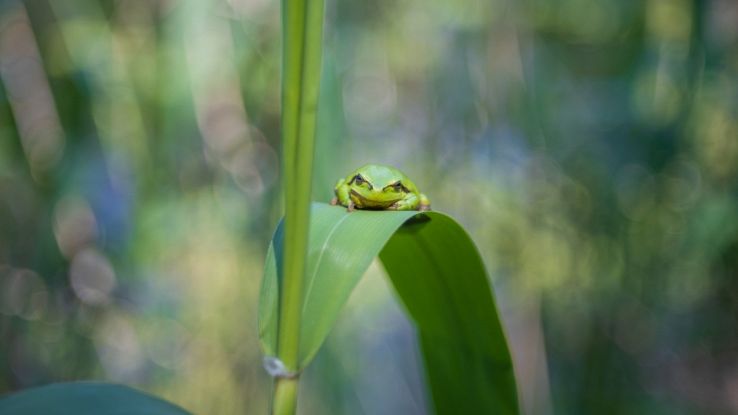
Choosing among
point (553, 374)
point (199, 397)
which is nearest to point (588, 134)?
point (553, 374)

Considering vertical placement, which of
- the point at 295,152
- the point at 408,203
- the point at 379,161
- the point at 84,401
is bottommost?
the point at 379,161

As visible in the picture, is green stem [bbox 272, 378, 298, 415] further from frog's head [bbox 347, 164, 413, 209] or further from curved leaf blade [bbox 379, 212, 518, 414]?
frog's head [bbox 347, 164, 413, 209]

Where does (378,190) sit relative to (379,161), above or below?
above

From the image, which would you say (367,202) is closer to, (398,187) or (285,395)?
(398,187)

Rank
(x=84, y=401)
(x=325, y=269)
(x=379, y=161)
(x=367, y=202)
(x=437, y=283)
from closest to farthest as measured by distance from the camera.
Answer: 1. (x=84, y=401)
2. (x=325, y=269)
3. (x=437, y=283)
4. (x=367, y=202)
5. (x=379, y=161)

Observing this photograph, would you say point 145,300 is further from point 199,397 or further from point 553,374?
point 553,374

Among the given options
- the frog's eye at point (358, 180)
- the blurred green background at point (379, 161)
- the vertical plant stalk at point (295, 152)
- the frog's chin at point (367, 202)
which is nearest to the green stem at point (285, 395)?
the vertical plant stalk at point (295, 152)

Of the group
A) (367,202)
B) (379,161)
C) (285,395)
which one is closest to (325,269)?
(285,395)
